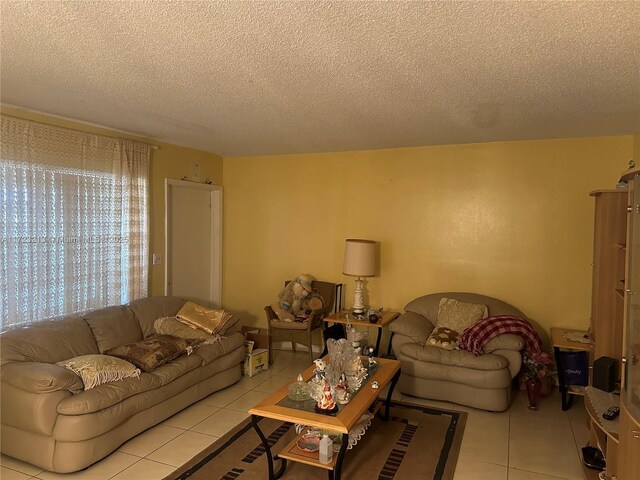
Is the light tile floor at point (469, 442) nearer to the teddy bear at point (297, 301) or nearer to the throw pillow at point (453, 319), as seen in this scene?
the throw pillow at point (453, 319)

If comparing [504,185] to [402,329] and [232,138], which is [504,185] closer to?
[402,329]

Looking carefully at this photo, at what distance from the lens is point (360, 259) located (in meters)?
4.75

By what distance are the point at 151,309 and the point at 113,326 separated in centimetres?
48

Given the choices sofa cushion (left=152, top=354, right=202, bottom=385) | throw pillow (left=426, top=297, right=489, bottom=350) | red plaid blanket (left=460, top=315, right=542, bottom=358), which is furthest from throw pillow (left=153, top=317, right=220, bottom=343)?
red plaid blanket (left=460, top=315, right=542, bottom=358)

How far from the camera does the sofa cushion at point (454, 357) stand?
375 cm

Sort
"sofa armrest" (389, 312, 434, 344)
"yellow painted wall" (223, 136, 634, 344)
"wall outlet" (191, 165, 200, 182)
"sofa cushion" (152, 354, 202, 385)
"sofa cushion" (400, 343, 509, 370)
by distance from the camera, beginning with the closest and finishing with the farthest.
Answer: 1. "sofa cushion" (152, 354, 202, 385)
2. "sofa cushion" (400, 343, 509, 370)
3. "sofa armrest" (389, 312, 434, 344)
4. "yellow painted wall" (223, 136, 634, 344)
5. "wall outlet" (191, 165, 200, 182)

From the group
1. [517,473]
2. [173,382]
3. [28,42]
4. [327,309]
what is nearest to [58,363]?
[173,382]

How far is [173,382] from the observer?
3.49 metres

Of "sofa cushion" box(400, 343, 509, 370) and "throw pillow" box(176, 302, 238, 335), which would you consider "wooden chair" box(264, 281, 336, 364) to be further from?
"sofa cushion" box(400, 343, 509, 370)

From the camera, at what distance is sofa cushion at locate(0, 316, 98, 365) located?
305 centimetres

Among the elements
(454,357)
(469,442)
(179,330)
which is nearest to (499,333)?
(454,357)

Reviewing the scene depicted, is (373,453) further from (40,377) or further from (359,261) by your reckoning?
(40,377)

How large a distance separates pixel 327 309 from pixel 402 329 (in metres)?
1.16

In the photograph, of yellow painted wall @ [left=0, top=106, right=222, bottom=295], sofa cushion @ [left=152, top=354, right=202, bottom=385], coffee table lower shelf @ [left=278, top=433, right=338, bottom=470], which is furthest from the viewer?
yellow painted wall @ [left=0, top=106, right=222, bottom=295]
